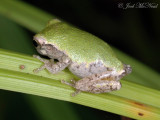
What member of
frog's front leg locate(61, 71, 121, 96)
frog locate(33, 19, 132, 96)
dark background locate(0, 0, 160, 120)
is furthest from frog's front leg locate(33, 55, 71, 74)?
dark background locate(0, 0, 160, 120)

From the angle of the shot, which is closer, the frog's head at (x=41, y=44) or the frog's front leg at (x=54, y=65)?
the frog's front leg at (x=54, y=65)

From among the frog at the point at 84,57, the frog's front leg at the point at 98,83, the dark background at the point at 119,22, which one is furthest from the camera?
the dark background at the point at 119,22

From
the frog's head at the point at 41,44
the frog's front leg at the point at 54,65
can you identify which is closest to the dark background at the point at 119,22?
the frog's head at the point at 41,44

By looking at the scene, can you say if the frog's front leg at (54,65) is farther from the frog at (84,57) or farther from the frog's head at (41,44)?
the frog's head at (41,44)

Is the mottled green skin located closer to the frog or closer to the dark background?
the frog

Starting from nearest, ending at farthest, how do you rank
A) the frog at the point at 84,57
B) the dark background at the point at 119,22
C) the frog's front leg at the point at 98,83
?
the frog's front leg at the point at 98,83 → the frog at the point at 84,57 → the dark background at the point at 119,22

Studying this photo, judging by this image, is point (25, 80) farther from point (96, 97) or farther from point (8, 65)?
point (96, 97)

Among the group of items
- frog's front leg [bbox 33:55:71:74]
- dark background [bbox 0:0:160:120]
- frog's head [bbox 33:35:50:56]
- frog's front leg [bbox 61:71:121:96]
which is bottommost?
frog's front leg [bbox 61:71:121:96]

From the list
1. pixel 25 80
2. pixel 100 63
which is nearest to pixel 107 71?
pixel 100 63

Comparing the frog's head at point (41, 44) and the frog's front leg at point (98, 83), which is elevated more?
the frog's head at point (41, 44)

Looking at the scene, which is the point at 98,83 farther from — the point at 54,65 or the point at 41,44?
the point at 41,44
